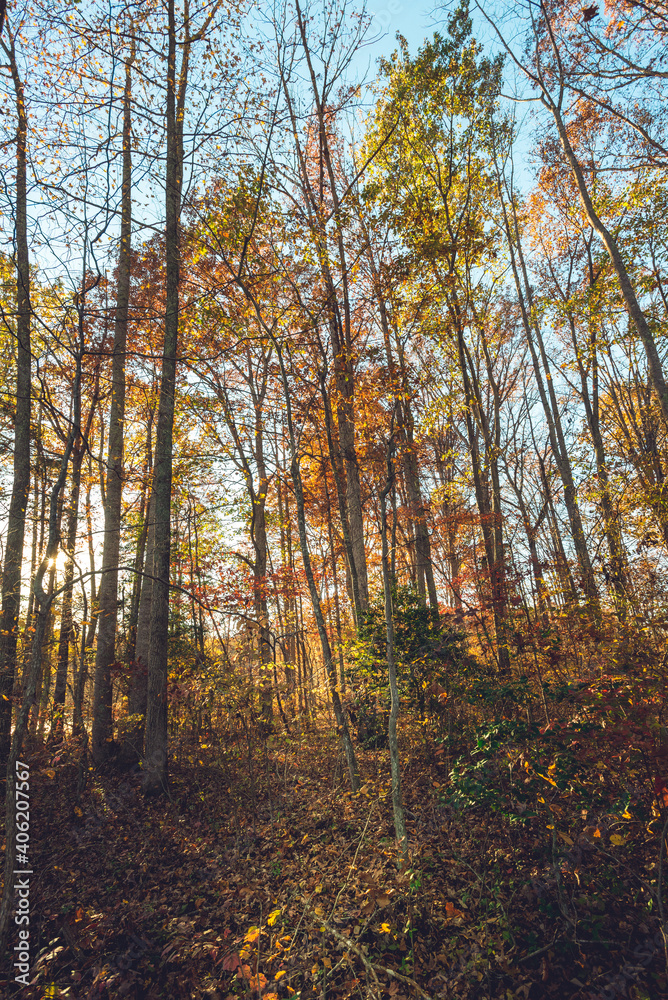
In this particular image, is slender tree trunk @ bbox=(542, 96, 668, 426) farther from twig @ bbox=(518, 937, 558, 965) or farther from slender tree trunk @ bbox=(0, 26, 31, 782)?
slender tree trunk @ bbox=(0, 26, 31, 782)

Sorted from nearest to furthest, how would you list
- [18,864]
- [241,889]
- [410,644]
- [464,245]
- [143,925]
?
[143,925] < [241,889] < [18,864] < [410,644] < [464,245]

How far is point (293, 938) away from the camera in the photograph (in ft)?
11.6

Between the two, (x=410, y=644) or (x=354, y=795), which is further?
(x=410, y=644)

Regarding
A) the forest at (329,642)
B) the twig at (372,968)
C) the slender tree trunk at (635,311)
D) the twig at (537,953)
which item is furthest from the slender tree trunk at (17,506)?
the slender tree trunk at (635,311)

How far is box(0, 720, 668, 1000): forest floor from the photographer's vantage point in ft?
10.5

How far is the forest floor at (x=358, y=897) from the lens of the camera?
3.20 metres

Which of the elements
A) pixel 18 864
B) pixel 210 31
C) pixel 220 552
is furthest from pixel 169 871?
pixel 210 31

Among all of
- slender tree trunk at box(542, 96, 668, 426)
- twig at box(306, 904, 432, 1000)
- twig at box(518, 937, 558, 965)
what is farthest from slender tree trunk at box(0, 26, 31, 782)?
slender tree trunk at box(542, 96, 668, 426)

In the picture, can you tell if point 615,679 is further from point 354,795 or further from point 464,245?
point 464,245

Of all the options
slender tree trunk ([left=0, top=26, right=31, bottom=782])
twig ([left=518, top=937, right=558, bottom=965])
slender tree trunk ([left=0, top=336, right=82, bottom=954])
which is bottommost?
twig ([left=518, top=937, right=558, bottom=965])

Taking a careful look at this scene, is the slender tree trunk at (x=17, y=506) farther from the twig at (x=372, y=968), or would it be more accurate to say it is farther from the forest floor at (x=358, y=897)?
the twig at (x=372, y=968)

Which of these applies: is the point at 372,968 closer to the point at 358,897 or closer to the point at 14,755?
the point at 358,897

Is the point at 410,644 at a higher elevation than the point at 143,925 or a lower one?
higher

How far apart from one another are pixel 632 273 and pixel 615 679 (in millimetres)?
9607
